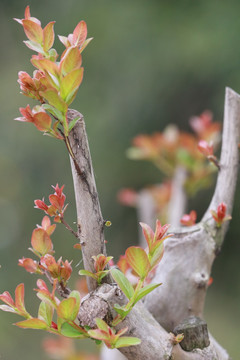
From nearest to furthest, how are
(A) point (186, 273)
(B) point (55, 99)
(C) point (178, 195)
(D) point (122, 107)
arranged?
(B) point (55, 99) → (A) point (186, 273) → (C) point (178, 195) → (D) point (122, 107)

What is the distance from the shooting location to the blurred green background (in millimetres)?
2434

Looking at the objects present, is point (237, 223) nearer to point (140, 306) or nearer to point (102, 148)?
point (102, 148)

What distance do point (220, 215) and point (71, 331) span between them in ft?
0.84

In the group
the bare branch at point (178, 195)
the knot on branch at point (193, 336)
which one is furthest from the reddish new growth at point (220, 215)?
the bare branch at point (178, 195)

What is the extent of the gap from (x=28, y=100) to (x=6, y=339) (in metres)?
1.53

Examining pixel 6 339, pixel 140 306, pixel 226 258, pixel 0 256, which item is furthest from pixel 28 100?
pixel 140 306

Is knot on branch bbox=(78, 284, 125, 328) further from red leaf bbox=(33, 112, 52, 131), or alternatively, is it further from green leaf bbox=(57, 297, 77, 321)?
red leaf bbox=(33, 112, 52, 131)

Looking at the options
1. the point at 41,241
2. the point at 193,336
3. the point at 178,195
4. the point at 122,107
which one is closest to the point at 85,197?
the point at 41,241

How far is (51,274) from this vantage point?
0.41m

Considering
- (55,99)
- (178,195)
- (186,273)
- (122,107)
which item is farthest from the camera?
(122,107)

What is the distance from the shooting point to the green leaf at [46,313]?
0.39 metres

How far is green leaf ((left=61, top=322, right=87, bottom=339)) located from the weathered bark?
3cm

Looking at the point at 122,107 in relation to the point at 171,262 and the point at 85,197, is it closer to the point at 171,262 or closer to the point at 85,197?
the point at 171,262

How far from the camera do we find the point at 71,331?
1.25 ft
